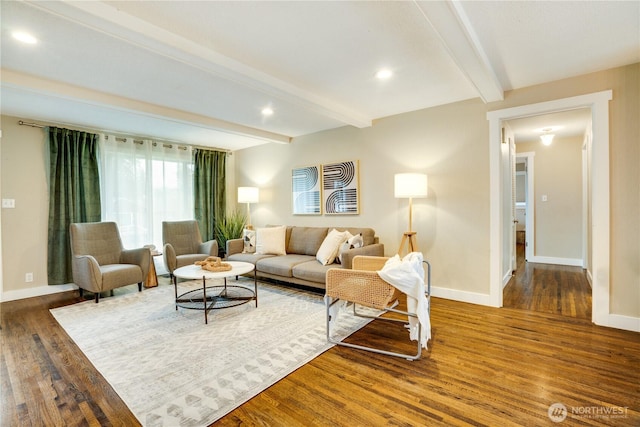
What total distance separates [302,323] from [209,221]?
3.60 meters

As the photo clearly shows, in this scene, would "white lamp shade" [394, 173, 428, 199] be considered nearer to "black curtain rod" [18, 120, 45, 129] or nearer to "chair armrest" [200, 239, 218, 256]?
"chair armrest" [200, 239, 218, 256]

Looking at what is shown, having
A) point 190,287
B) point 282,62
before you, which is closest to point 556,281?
point 282,62

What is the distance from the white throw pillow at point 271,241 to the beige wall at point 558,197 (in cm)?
496

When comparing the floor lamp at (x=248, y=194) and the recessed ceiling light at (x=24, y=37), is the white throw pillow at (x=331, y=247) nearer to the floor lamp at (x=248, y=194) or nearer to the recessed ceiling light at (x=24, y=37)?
the floor lamp at (x=248, y=194)

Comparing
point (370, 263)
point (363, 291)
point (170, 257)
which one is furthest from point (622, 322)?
point (170, 257)

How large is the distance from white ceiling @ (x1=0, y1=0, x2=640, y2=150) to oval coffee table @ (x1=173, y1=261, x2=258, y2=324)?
6.26 feet

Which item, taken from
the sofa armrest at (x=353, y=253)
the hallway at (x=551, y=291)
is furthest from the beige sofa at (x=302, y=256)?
the hallway at (x=551, y=291)

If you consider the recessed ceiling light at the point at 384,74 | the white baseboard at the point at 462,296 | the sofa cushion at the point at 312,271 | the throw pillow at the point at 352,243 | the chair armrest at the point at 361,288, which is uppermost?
the recessed ceiling light at the point at 384,74

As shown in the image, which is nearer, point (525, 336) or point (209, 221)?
point (525, 336)

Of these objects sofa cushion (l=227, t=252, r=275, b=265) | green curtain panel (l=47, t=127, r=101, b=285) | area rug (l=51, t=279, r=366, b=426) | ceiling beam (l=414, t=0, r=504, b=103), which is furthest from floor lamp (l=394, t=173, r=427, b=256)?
green curtain panel (l=47, t=127, r=101, b=285)

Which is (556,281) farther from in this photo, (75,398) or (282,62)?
(75,398)

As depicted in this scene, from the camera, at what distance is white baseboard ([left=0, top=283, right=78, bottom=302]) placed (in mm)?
3838

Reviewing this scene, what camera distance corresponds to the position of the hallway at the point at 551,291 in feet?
10.7

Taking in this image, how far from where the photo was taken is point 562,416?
63.6 inches
